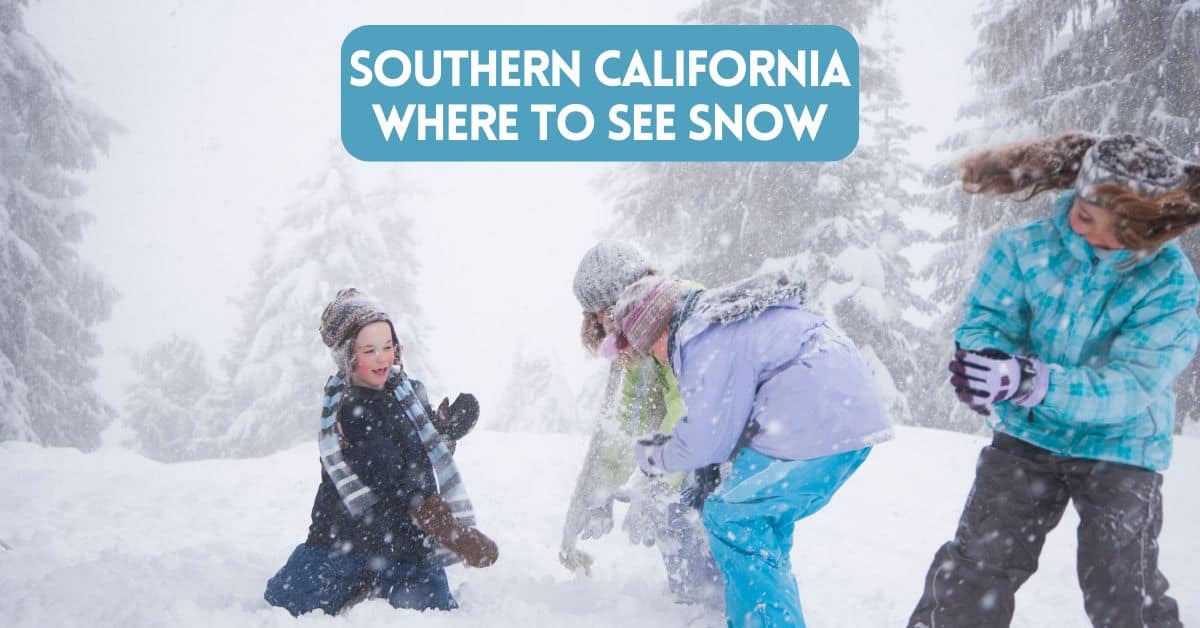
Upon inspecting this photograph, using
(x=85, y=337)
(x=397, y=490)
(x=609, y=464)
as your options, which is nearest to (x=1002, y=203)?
(x=609, y=464)

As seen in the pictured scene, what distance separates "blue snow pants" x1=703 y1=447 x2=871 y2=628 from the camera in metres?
2.47

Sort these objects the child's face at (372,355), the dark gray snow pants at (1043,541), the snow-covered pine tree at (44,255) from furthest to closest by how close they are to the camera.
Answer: the snow-covered pine tree at (44,255) → the child's face at (372,355) → the dark gray snow pants at (1043,541)

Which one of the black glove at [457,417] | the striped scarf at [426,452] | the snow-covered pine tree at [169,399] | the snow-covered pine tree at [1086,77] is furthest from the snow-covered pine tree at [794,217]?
the snow-covered pine tree at [169,399]

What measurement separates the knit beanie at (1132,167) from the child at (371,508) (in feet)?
8.42

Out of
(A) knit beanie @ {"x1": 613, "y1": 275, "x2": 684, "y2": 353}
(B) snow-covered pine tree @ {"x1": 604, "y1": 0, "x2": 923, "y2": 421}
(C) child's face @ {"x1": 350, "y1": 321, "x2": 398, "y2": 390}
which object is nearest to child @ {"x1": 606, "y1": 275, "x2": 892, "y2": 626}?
(A) knit beanie @ {"x1": 613, "y1": 275, "x2": 684, "y2": 353}

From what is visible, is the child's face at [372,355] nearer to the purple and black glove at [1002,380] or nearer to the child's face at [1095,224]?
the purple and black glove at [1002,380]

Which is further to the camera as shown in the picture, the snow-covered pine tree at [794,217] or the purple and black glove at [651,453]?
the snow-covered pine tree at [794,217]

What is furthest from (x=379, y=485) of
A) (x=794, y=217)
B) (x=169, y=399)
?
(x=169, y=399)

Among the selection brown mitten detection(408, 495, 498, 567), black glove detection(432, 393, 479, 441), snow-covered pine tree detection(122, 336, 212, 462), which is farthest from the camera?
snow-covered pine tree detection(122, 336, 212, 462)

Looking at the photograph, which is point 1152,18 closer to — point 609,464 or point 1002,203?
point 1002,203

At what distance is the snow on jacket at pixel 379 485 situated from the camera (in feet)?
10.1

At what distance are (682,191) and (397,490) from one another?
1115 cm

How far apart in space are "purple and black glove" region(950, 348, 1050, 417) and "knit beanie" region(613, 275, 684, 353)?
108 cm

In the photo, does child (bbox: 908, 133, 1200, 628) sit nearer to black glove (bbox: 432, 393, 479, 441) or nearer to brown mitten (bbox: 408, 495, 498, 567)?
brown mitten (bbox: 408, 495, 498, 567)
